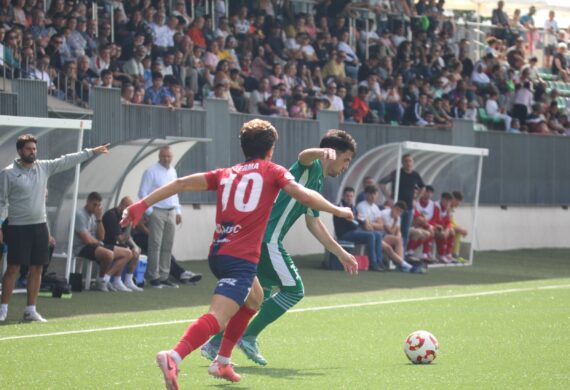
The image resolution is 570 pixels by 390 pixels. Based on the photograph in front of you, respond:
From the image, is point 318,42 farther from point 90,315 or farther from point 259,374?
point 259,374

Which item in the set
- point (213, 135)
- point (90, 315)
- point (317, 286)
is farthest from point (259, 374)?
point (213, 135)

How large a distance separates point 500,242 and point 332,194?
6.14m

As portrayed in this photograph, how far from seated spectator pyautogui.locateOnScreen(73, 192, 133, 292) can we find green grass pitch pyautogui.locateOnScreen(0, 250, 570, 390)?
458 millimetres

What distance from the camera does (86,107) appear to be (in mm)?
20844

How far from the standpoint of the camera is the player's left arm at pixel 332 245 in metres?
9.36

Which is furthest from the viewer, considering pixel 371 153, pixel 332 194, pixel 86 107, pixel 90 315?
pixel 332 194

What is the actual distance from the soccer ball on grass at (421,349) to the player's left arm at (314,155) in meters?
1.69

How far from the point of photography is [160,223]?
1856cm

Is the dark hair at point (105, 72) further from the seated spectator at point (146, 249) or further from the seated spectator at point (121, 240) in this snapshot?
the seated spectator at point (121, 240)

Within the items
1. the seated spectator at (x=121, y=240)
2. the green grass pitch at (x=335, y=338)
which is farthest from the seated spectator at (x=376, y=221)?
the seated spectator at (x=121, y=240)

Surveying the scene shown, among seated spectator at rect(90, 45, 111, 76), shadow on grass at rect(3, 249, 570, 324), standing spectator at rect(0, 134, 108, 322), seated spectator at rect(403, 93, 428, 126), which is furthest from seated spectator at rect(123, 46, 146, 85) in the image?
standing spectator at rect(0, 134, 108, 322)

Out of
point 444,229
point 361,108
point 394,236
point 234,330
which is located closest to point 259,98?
point 361,108

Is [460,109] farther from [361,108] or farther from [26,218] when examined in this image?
[26,218]

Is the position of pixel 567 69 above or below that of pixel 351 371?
above
